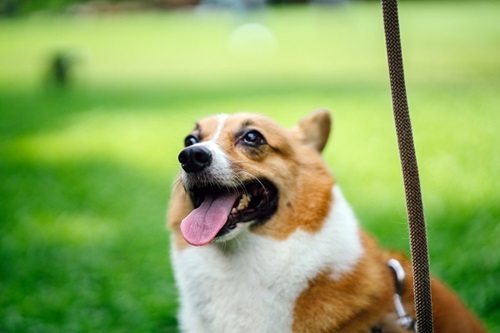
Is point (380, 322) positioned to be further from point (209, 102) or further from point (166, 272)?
point (209, 102)

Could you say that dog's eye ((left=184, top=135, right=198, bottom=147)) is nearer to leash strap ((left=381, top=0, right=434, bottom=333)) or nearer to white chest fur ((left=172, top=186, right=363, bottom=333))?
white chest fur ((left=172, top=186, right=363, bottom=333))

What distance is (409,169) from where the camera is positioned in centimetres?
199

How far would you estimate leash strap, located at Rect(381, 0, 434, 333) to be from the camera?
1.88m

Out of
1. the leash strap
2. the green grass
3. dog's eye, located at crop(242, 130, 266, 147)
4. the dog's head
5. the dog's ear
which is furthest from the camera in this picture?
the green grass

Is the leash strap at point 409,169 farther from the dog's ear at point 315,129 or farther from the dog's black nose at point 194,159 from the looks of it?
the dog's ear at point 315,129

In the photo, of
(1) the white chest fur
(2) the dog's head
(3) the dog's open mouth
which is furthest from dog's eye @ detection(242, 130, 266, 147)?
(1) the white chest fur

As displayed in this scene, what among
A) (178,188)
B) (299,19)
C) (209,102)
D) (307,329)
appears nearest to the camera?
(307,329)

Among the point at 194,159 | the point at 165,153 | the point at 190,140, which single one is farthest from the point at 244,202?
the point at 165,153

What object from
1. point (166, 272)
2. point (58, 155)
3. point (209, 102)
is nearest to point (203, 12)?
point (209, 102)

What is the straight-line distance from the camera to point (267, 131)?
3.03 metres

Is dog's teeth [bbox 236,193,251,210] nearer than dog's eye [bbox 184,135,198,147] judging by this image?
Yes

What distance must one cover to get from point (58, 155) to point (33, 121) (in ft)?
7.97

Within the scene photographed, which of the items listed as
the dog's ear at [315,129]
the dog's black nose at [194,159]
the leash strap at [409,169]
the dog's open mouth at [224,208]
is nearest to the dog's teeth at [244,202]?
the dog's open mouth at [224,208]

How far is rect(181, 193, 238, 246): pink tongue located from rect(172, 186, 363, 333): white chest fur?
0.50 ft
